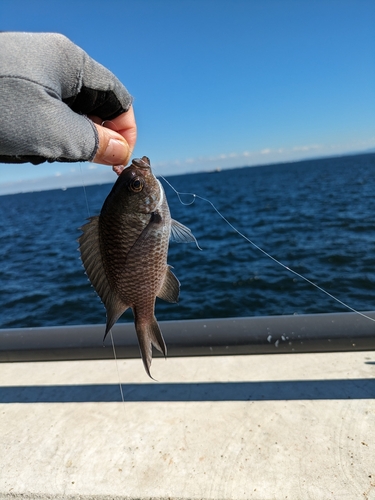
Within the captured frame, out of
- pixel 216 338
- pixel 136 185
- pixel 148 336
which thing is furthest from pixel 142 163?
pixel 216 338

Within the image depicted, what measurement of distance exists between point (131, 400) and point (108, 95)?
9.60 feet

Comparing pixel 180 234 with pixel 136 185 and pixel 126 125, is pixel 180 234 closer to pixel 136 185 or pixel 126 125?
pixel 136 185

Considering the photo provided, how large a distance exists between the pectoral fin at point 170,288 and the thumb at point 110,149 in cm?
68

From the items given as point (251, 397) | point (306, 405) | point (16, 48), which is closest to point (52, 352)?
point (251, 397)

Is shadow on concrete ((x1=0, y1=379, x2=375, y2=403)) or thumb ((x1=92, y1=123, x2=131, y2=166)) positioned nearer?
thumb ((x1=92, y1=123, x2=131, y2=166))

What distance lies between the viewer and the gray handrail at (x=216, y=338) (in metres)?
3.48

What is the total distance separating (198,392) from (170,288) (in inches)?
75.6

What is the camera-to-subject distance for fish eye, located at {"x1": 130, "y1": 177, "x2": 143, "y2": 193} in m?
2.01

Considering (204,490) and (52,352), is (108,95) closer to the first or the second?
(204,490)

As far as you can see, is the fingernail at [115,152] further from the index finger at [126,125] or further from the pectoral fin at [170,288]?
the pectoral fin at [170,288]

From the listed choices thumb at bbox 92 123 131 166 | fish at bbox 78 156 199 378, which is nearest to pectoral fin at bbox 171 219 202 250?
fish at bbox 78 156 199 378

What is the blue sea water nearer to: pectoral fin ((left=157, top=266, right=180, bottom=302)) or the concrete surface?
the concrete surface

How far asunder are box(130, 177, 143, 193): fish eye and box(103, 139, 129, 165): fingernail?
0.43 feet

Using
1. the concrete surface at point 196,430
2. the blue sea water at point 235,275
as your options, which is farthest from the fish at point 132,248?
the blue sea water at point 235,275
